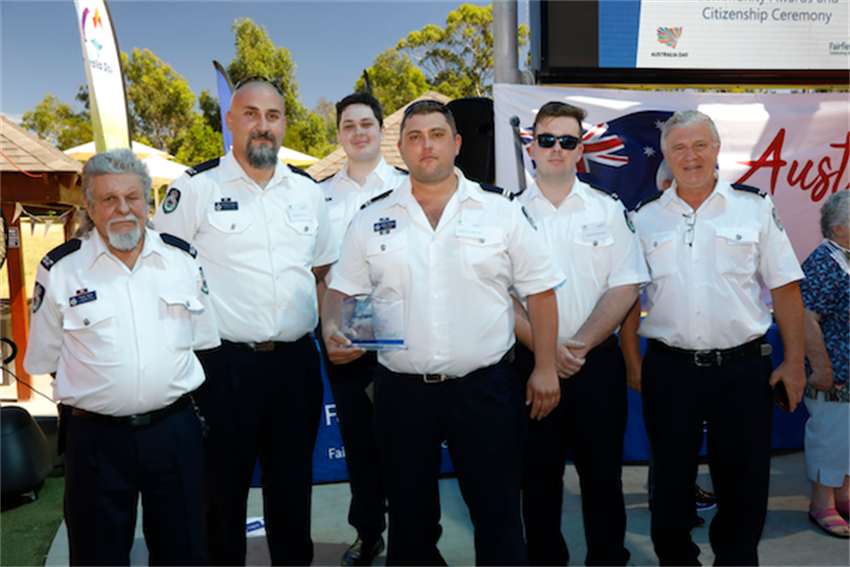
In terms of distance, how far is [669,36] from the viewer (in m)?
4.63

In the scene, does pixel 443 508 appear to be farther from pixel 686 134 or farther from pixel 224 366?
pixel 686 134

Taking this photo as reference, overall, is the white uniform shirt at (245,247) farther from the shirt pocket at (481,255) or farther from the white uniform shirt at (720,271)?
the white uniform shirt at (720,271)

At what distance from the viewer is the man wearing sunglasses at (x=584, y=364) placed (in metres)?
2.77

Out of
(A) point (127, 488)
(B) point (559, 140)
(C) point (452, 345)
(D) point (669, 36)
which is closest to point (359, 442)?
(C) point (452, 345)

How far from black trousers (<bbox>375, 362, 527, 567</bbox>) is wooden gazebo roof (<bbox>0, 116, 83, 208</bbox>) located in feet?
20.3

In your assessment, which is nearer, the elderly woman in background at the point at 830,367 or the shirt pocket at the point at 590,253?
the shirt pocket at the point at 590,253

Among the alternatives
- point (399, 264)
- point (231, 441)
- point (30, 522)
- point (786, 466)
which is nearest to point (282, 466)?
point (231, 441)

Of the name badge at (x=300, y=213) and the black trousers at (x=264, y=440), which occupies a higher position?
the name badge at (x=300, y=213)

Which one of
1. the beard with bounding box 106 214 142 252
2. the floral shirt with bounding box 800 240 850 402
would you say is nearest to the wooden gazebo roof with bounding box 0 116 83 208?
the beard with bounding box 106 214 142 252

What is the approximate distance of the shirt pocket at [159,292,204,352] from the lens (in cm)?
232

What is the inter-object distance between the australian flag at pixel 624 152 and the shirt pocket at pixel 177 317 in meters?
3.44

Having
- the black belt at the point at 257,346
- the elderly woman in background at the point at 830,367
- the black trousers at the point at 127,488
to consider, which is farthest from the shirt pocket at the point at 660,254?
the black trousers at the point at 127,488

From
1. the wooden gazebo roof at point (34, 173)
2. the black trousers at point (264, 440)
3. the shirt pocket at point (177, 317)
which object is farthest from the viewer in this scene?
the wooden gazebo roof at point (34, 173)

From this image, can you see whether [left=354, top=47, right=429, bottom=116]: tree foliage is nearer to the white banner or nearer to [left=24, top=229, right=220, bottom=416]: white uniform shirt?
the white banner
